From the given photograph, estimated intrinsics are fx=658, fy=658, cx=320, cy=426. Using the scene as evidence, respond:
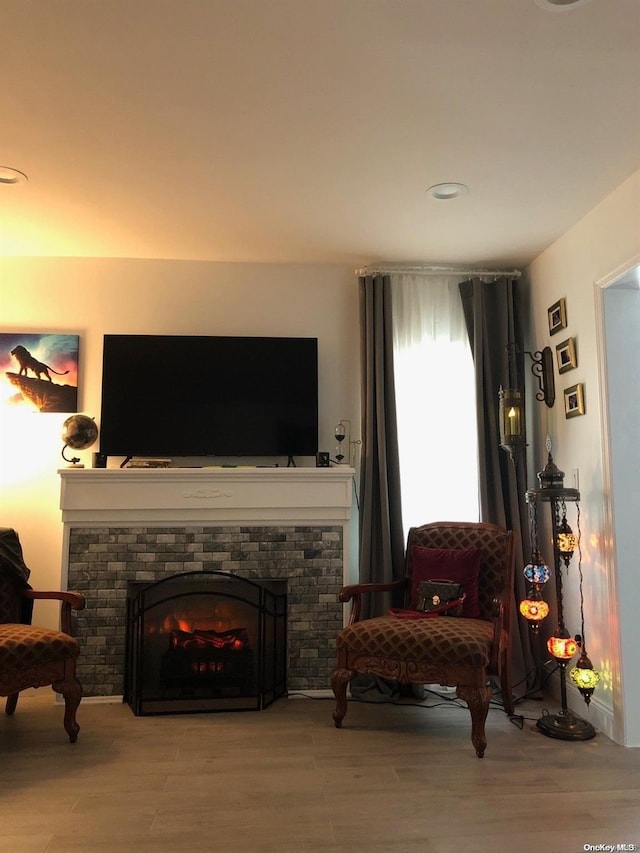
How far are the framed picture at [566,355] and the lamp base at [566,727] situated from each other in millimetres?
1760

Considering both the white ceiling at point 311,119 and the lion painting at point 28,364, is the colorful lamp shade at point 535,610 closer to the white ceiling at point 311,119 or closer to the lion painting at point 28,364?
the white ceiling at point 311,119

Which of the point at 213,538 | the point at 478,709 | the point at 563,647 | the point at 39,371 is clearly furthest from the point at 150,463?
the point at 563,647

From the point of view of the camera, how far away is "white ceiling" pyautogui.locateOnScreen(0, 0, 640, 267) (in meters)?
2.03

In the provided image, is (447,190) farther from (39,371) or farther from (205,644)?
Answer: (205,644)

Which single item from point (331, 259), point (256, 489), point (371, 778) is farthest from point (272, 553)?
point (331, 259)

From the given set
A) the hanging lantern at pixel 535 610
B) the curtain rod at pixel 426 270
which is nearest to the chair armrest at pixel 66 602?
the hanging lantern at pixel 535 610

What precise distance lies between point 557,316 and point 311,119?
6.27 feet

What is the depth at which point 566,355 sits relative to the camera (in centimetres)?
362

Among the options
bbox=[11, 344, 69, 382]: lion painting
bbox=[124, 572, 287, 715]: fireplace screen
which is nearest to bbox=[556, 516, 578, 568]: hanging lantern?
bbox=[124, 572, 287, 715]: fireplace screen

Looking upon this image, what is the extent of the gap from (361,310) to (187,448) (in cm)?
137

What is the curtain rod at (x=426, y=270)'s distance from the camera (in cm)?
414

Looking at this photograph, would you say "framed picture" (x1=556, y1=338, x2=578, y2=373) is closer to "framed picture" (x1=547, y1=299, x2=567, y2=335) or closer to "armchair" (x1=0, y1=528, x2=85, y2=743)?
"framed picture" (x1=547, y1=299, x2=567, y2=335)

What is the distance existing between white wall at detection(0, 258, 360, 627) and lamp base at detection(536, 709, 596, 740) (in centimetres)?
194

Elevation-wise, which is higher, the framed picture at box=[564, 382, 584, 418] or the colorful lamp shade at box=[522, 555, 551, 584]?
the framed picture at box=[564, 382, 584, 418]
